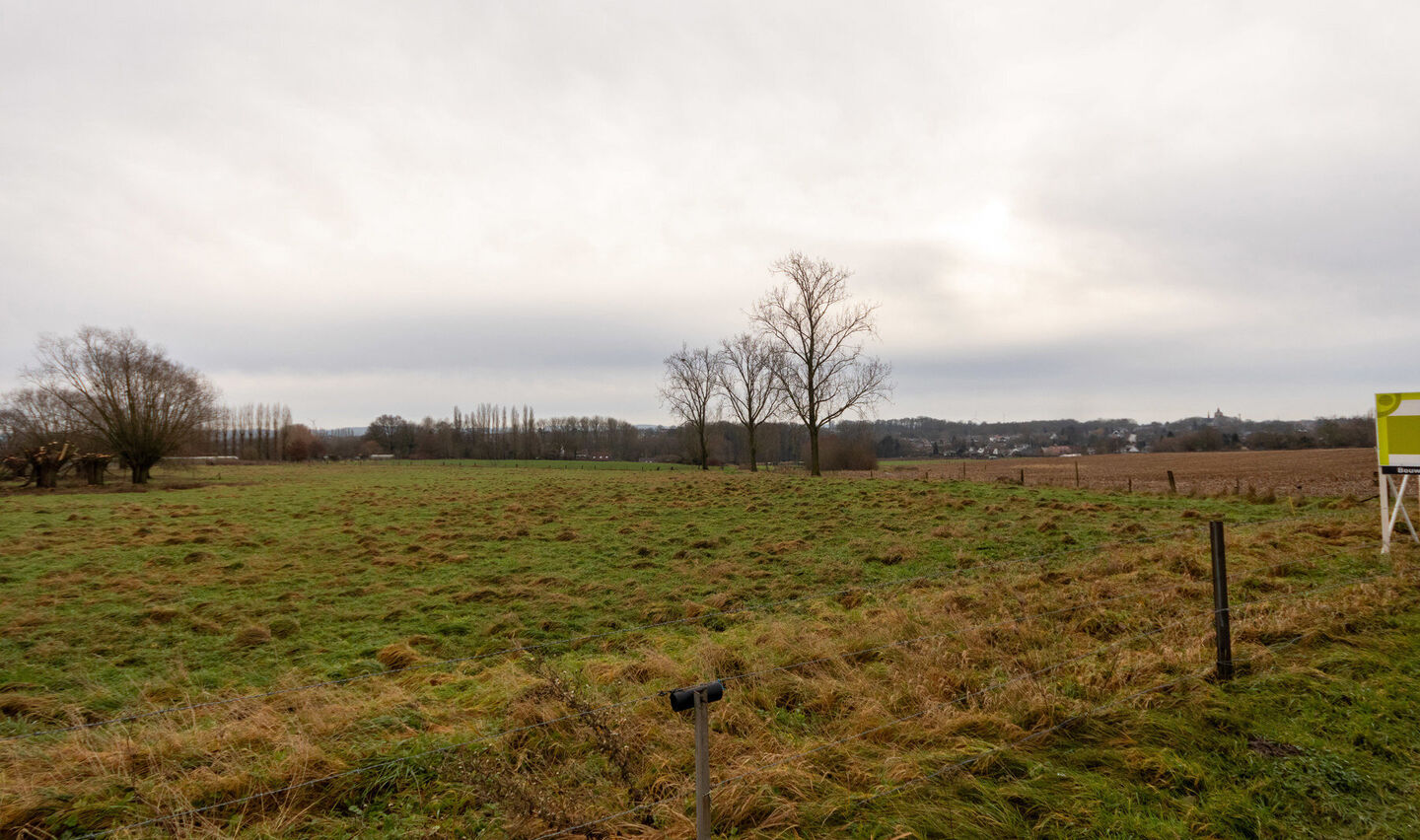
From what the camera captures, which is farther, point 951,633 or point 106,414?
point 106,414

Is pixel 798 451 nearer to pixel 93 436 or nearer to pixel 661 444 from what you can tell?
pixel 661 444

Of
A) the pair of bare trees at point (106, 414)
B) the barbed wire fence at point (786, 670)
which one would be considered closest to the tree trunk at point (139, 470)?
the pair of bare trees at point (106, 414)

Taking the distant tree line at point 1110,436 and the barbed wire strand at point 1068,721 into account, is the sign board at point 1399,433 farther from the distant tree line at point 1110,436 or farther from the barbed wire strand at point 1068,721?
the distant tree line at point 1110,436

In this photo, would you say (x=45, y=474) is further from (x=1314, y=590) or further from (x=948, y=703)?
(x=1314, y=590)

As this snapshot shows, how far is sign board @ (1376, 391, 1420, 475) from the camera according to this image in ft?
32.4

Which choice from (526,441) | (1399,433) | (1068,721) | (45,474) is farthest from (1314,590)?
(526,441)

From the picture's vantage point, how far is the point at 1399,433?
9961 mm

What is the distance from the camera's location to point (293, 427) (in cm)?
10594

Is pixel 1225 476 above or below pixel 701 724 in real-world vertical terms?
below

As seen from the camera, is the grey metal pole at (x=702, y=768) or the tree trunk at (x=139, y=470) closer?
the grey metal pole at (x=702, y=768)

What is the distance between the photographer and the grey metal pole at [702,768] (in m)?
2.76

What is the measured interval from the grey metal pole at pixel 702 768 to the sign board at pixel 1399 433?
41.7 ft

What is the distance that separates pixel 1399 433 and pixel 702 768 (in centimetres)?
1317

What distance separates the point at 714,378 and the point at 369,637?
169ft
